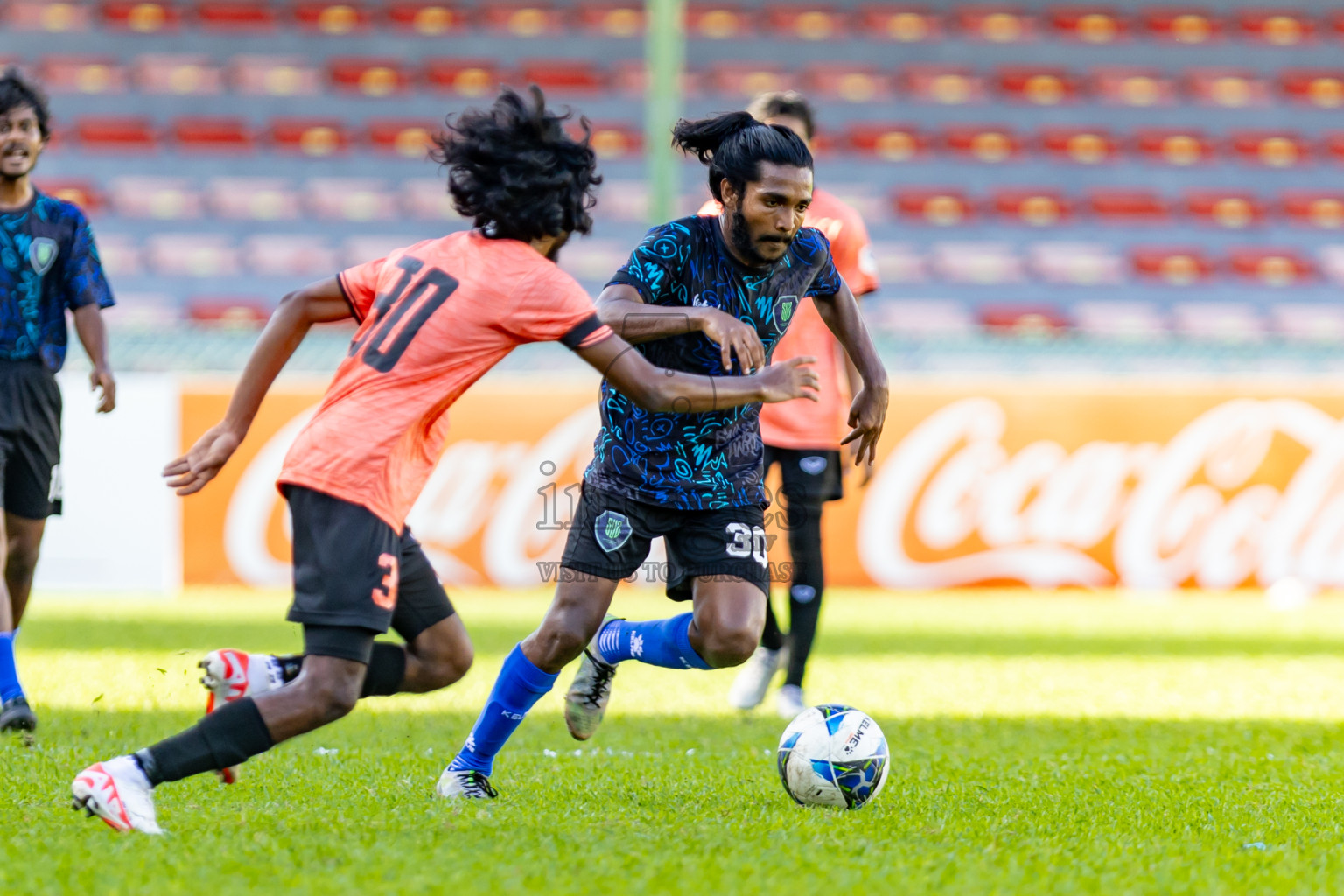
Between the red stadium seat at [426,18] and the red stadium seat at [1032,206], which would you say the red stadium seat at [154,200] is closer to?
the red stadium seat at [426,18]

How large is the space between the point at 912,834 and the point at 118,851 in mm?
1871

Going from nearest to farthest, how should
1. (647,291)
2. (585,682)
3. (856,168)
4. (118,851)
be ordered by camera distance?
(118,851) → (647,291) → (585,682) → (856,168)

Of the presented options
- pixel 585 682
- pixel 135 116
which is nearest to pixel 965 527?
pixel 585 682

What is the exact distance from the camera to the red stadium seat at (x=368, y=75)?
66.4 ft

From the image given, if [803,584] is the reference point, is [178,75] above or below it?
above

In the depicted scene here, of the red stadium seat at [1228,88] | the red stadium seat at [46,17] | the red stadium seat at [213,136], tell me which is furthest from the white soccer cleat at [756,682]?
the red stadium seat at [46,17]

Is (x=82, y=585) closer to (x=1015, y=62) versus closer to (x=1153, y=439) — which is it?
(x=1153, y=439)

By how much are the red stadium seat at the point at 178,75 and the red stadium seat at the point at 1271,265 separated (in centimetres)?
1368

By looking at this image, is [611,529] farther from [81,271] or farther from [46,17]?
[46,17]

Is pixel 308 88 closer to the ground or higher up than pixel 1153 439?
higher up

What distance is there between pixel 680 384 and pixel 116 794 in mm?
1588

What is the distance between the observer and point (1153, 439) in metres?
11.6

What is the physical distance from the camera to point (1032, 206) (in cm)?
1994

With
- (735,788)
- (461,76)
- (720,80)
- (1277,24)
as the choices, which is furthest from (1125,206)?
(735,788)
